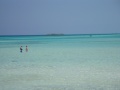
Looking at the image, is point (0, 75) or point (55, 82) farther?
point (0, 75)

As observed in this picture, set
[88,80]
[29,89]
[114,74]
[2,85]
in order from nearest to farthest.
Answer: [29,89] → [2,85] → [88,80] → [114,74]

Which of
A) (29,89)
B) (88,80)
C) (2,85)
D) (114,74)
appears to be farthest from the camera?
(114,74)

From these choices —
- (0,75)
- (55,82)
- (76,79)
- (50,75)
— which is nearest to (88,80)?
(76,79)

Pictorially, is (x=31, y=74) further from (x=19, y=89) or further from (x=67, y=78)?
(x=19, y=89)

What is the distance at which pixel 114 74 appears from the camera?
449 inches

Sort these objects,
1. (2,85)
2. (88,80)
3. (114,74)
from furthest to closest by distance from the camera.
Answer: (114,74) → (88,80) → (2,85)

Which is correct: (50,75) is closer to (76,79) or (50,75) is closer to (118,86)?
(76,79)

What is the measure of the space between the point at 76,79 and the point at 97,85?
132 centimetres

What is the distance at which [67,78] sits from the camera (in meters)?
10.8

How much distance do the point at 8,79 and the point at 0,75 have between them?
3.67ft

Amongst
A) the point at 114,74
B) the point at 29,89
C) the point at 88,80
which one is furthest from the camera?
the point at 114,74

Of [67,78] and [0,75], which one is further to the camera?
[0,75]

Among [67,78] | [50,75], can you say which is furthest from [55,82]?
[50,75]

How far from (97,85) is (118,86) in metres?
0.67
